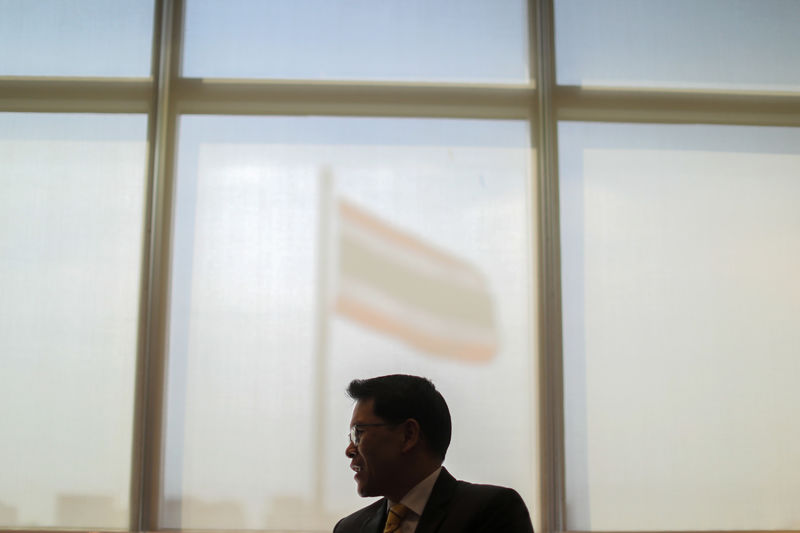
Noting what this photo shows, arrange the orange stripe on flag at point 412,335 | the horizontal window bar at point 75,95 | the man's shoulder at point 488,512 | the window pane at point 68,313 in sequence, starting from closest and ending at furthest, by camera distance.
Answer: the man's shoulder at point 488,512 → the window pane at point 68,313 → the orange stripe on flag at point 412,335 → the horizontal window bar at point 75,95

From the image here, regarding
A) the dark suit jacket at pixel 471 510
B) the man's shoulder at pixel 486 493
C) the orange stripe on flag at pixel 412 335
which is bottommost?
the dark suit jacket at pixel 471 510

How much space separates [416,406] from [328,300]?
1.49m

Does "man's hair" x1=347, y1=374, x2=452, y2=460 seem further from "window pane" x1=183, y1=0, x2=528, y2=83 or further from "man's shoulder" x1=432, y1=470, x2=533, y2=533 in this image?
"window pane" x1=183, y1=0, x2=528, y2=83

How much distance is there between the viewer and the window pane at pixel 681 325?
3.10 meters

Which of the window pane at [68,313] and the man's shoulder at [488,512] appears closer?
the man's shoulder at [488,512]

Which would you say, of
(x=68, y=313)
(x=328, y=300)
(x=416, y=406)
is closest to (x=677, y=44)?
(x=328, y=300)

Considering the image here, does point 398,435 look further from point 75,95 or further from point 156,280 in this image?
point 75,95

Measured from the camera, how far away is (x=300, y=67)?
3.40m

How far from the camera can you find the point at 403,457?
177 cm

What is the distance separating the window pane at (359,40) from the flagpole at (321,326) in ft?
1.85

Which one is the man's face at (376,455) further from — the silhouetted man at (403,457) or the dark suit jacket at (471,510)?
the dark suit jacket at (471,510)

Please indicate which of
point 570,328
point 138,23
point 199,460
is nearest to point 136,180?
point 138,23

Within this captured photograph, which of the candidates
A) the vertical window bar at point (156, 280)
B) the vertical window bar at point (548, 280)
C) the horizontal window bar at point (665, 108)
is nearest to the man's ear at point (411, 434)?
the vertical window bar at point (548, 280)

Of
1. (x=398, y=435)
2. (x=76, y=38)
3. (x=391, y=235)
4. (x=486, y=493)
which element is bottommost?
(x=486, y=493)
